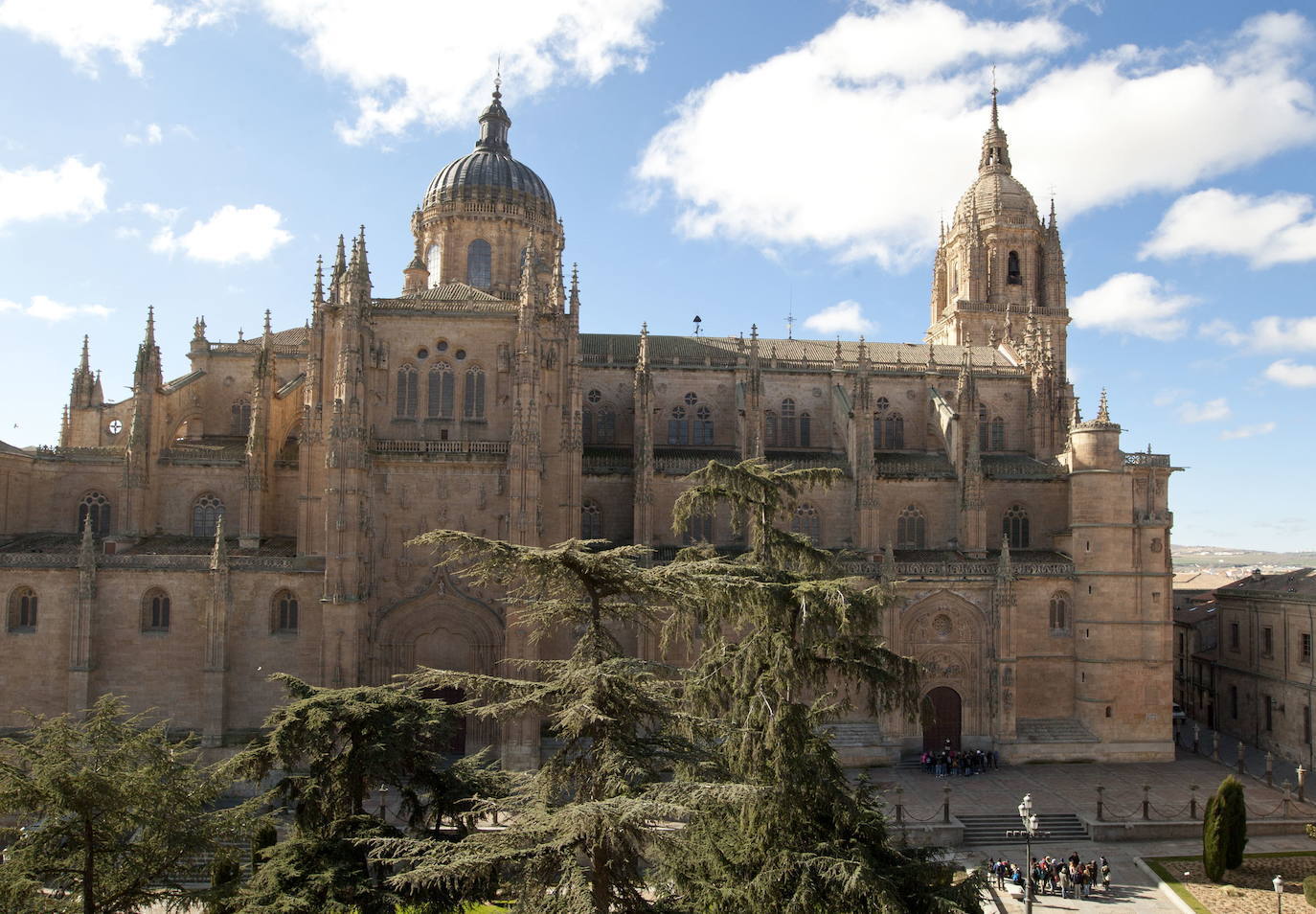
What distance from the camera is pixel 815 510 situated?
4406 cm

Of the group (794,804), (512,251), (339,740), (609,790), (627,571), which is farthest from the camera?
(512,251)

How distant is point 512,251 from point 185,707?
982 inches

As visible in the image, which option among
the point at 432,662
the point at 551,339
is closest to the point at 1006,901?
the point at 432,662

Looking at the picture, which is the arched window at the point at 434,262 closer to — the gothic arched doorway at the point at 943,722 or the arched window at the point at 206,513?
the arched window at the point at 206,513

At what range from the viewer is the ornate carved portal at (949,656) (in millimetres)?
40719

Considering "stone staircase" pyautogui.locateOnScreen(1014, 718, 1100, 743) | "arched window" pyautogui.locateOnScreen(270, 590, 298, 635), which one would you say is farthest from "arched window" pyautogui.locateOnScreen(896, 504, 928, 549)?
"arched window" pyautogui.locateOnScreen(270, 590, 298, 635)

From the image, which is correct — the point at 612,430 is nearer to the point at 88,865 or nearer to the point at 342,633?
the point at 342,633

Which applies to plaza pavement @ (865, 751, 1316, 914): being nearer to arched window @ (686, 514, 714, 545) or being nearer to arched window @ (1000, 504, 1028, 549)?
arched window @ (1000, 504, 1028, 549)

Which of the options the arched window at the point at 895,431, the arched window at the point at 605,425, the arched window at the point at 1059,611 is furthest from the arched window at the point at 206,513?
the arched window at the point at 1059,611

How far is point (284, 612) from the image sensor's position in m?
37.3

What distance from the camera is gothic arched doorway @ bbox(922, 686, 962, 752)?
133 ft

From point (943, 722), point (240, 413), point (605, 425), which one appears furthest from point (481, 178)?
point (943, 722)

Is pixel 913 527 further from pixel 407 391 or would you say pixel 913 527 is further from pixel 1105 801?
pixel 407 391

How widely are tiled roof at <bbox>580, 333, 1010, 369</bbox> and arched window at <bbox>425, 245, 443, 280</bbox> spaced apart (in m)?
7.94
